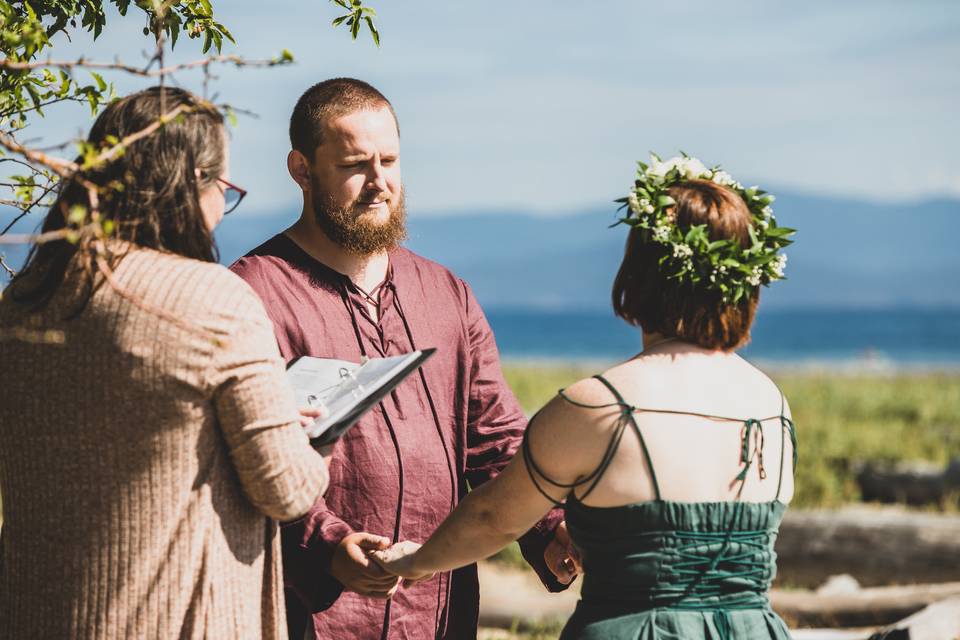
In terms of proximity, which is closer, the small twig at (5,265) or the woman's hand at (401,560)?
the woman's hand at (401,560)

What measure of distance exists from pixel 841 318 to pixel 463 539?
14812 cm

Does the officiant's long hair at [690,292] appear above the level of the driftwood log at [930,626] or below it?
above

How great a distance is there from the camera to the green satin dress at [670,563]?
276 centimetres

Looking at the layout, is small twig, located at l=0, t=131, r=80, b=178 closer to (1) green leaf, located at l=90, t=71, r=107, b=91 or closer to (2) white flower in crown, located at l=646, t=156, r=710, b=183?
(1) green leaf, located at l=90, t=71, r=107, b=91

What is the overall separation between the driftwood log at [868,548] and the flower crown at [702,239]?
5857 mm

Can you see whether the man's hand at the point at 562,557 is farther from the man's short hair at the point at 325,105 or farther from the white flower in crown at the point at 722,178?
the man's short hair at the point at 325,105

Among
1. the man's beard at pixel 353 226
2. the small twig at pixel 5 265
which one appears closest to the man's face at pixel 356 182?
the man's beard at pixel 353 226

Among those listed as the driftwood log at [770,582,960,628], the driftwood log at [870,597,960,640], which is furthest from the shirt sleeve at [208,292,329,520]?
the driftwood log at [770,582,960,628]

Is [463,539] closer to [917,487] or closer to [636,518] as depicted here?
[636,518]

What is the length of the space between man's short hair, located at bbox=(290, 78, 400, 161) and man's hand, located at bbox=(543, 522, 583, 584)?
1491 millimetres

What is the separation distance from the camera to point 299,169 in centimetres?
394

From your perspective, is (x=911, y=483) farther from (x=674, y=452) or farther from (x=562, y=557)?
(x=674, y=452)

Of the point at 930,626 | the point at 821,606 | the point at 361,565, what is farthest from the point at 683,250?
the point at 821,606

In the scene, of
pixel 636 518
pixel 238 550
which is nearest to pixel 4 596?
pixel 238 550
